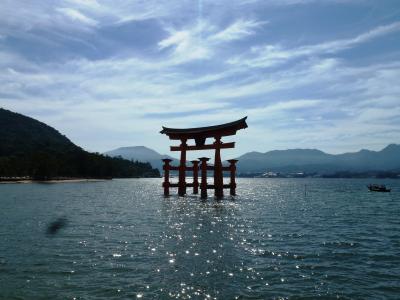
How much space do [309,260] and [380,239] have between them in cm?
717

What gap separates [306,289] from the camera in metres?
10.7

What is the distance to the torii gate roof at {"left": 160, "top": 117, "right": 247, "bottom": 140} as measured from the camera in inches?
1522

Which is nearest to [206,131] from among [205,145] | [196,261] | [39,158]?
[205,145]

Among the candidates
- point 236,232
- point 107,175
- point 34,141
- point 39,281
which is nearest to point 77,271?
point 39,281

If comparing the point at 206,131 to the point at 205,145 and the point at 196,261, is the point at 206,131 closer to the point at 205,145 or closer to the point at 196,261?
the point at 205,145

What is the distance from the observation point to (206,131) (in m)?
40.8

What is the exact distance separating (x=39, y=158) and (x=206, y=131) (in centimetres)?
8389

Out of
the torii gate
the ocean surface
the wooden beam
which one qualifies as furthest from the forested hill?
the ocean surface

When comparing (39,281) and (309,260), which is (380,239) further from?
(39,281)

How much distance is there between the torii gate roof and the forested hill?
7647 centimetres

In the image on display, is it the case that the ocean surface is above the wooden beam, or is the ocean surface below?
below

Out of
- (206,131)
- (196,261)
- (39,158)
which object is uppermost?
(39,158)

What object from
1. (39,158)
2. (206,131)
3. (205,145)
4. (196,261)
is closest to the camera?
(196,261)

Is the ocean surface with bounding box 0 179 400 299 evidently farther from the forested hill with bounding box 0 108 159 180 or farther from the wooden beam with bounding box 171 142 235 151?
the forested hill with bounding box 0 108 159 180
